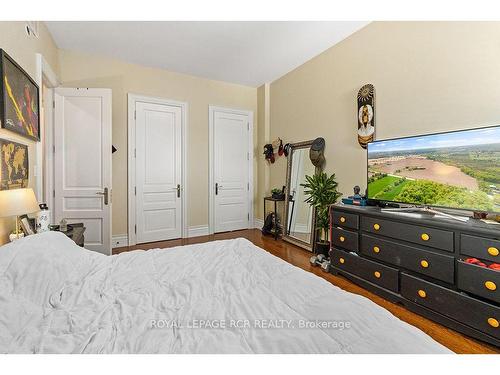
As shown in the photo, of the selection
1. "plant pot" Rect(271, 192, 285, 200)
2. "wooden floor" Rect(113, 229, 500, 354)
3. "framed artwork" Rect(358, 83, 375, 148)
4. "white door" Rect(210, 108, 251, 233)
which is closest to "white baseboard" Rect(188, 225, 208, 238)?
"wooden floor" Rect(113, 229, 500, 354)

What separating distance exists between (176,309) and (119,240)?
10.5ft

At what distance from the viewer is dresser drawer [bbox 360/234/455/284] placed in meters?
1.82

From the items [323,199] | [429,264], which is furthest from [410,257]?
[323,199]

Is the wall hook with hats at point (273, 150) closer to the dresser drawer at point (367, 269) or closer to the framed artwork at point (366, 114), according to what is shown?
the framed artwork at point (366, 114)

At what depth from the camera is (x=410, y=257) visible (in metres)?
2.04

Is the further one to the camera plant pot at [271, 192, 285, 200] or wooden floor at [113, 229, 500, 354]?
plant pot at [271, 192, 285, 200]

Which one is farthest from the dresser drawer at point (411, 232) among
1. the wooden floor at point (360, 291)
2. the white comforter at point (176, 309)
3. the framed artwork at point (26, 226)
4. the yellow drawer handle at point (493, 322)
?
the framed artwork at point (26, 226)

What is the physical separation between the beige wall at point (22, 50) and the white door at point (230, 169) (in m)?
2.42

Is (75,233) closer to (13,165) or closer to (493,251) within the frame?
(13,165)

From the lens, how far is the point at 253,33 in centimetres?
299

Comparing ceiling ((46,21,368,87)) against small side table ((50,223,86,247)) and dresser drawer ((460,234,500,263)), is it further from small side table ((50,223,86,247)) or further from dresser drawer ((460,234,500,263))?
dresser drawer ((460,234,500,263))

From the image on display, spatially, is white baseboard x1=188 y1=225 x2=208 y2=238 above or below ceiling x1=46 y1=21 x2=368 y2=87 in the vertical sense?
below


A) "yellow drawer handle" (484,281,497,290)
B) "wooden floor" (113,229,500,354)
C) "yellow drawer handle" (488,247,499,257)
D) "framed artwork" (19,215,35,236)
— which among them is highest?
"framed artwork" (19,215,35,236)
